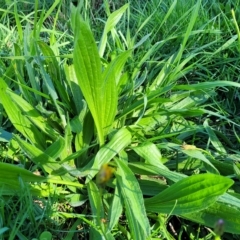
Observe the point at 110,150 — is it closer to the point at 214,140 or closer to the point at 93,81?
the point at 93,81

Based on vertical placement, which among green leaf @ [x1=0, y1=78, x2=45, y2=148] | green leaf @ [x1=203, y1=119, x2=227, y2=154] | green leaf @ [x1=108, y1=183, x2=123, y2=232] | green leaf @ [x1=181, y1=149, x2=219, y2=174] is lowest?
green leaf @ [x1=108, y1=183, x2=123, y2=232]

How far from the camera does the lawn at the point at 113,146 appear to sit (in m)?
1.27

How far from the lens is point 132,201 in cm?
128

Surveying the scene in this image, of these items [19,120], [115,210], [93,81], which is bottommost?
[115,210]

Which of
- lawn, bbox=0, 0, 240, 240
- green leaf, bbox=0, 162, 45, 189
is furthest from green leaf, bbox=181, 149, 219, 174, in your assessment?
green leaf, bbox=0, 162, 45, 189

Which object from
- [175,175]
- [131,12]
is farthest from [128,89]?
[131,12]

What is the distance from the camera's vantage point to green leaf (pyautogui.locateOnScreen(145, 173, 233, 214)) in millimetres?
1181

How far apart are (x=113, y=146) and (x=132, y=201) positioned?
8.0 inches

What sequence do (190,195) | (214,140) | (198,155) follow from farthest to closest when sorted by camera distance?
1. (214,140)
2. (198,155)
3. (190,195)

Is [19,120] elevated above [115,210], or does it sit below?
above

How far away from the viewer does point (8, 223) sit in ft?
4.19

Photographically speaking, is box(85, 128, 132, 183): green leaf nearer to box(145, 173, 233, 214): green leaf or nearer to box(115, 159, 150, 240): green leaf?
box(115, 159, 150, 240): green leaf

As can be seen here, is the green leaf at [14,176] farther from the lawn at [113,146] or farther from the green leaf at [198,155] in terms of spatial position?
the green leaf at [198,155]

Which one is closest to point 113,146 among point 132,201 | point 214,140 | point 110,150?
point 110,150
